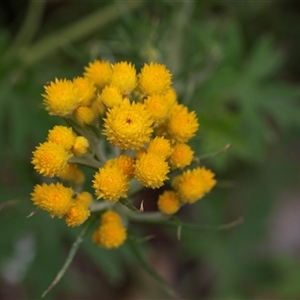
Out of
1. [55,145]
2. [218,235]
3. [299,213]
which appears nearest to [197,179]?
[55,145]

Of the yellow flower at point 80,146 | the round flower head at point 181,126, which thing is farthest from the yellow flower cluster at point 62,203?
the round flower head at point 181,126

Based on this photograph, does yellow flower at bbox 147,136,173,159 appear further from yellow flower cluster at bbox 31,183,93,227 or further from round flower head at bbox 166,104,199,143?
yellow flower cluster at bbox 31,183,93,227

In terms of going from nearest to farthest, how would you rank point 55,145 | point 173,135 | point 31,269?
point 55,145 → point 173,135 → point 31,269

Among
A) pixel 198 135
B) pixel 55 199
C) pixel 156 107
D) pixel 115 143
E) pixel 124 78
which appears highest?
pixel 198 135

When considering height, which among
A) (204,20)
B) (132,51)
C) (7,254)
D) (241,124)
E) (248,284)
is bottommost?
(248,284)

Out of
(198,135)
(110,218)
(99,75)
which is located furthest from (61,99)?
(198,135)

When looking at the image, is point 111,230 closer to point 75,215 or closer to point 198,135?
point 75,215

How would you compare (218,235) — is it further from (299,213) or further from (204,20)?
(204,20)

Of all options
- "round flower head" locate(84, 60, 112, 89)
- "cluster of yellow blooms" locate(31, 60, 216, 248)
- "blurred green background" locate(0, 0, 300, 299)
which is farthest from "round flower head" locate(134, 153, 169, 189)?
"blurred green background" locate(0, 0, 300, 299)
